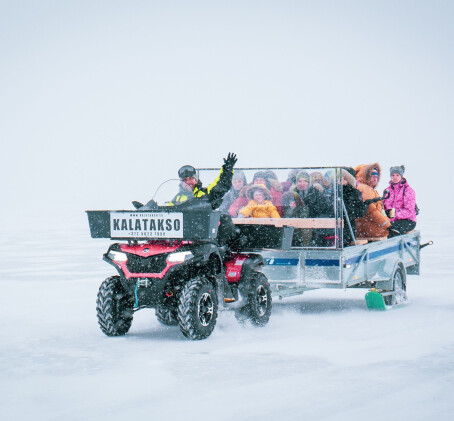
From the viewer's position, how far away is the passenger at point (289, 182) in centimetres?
1127

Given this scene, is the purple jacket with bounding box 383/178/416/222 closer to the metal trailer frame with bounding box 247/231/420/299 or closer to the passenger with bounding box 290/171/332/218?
the metal trailer frame with bounding box 247/231/420/299

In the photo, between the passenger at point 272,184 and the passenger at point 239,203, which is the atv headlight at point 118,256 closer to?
the passenger at point 239,203

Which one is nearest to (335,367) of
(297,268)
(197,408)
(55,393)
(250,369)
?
(250,369)

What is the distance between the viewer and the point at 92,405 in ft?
20.1

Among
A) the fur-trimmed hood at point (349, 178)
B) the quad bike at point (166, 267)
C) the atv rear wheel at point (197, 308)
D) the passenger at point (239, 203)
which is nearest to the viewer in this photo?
the atv rear wheel at point (197, 308)

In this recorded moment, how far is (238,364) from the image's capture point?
24.8 ft

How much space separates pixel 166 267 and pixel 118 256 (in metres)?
0.60

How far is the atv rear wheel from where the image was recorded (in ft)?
28.3

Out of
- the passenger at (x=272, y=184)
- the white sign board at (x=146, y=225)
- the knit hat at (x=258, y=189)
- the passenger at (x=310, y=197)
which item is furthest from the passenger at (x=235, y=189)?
the white sign board at (x=146, y=225)

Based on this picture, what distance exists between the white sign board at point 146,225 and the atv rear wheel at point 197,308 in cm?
50

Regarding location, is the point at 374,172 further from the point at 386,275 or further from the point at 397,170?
the point at 386,275

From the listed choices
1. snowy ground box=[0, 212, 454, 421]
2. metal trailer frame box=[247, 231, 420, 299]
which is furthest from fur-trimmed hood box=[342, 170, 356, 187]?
snowy ground box=[0, 212, 454, 421]

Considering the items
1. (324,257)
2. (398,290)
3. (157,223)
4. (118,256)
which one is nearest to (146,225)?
(157,223)

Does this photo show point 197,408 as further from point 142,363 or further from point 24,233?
point 24,233
